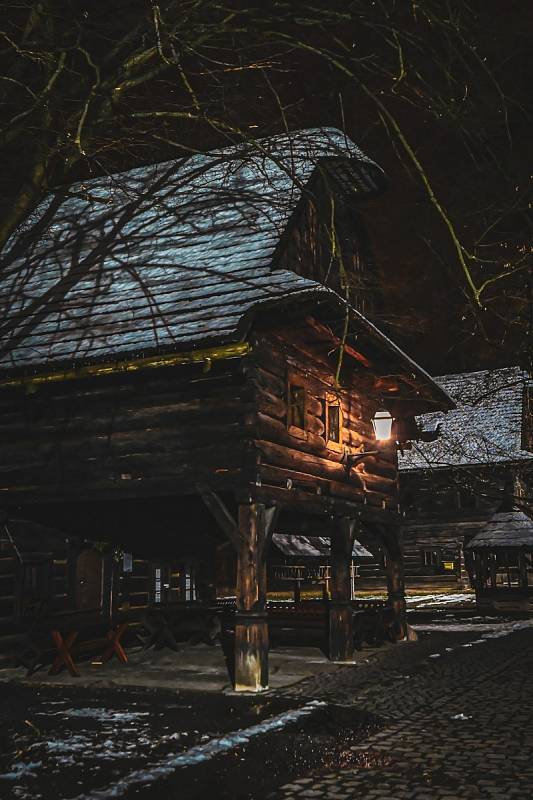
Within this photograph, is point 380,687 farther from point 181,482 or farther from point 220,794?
point 220,794

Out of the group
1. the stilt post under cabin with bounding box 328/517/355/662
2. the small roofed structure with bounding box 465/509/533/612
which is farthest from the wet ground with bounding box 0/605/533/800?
the small roofed structure with bounding box 465/509/533/612

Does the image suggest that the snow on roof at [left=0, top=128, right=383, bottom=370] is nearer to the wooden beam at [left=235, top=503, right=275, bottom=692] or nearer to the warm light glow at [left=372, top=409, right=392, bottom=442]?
the wooden beam at [left=235, top=503, right=275, bottom=692]

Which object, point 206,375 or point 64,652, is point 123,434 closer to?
point 206,375

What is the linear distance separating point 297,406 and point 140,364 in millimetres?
2926

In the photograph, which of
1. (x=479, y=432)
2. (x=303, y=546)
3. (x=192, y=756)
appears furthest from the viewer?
(x=479, y=432)

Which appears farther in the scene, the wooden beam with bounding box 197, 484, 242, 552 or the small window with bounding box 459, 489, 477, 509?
the small window with bounding box 459, 489, 477, 509

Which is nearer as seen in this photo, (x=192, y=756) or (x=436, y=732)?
(x=192, y=756)

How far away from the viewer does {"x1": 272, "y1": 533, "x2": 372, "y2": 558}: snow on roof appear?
17.5 metres

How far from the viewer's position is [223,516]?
32.6 feet

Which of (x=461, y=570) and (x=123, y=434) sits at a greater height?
(x=123, y=434)

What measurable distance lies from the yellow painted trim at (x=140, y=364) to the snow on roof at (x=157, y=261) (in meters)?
0.14

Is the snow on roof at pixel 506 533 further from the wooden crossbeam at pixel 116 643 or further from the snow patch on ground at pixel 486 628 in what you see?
the wooden crossbeam at pixel 116 643

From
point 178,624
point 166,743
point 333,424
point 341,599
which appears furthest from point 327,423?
point 166,743

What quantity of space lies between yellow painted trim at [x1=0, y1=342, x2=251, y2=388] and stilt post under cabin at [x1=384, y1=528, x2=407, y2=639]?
765 cm
